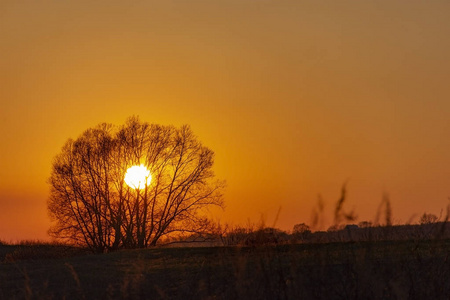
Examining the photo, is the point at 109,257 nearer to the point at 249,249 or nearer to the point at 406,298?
the point at 249,249

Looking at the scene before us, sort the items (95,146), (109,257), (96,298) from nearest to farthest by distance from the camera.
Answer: (96,298)
(109,257)
(95,146)

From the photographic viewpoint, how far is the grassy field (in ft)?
30.3

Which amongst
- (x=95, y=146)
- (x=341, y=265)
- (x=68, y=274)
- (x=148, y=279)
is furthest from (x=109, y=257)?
(x=95, y=146)

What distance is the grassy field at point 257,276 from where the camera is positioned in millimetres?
9234

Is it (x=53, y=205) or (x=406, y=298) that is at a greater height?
(x=53, y=205)

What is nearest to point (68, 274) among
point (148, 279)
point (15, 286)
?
point (15, 286)

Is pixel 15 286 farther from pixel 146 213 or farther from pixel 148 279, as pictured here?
pixel 146 213

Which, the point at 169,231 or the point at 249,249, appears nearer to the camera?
the point at 249,249

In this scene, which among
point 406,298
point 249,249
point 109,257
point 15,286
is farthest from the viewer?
point 109,257

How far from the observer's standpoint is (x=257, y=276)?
10.3 metres

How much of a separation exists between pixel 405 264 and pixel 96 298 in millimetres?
5270

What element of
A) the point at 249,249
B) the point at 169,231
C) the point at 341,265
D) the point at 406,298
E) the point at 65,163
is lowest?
the point at 406,298

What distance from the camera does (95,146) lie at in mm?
35125

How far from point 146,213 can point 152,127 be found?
4.73 metres
